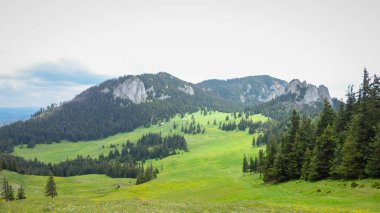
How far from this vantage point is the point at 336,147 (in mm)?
61125

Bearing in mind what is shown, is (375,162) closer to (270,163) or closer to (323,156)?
(323,156)

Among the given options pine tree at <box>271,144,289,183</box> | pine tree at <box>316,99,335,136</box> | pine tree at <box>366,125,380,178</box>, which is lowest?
pine tree at <box>271,144,289,183</box>

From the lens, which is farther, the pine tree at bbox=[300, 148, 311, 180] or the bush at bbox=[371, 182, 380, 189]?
the pine tree at bbox=[300, 148, 311, 180]

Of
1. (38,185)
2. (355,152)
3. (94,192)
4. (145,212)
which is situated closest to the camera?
(145,212)

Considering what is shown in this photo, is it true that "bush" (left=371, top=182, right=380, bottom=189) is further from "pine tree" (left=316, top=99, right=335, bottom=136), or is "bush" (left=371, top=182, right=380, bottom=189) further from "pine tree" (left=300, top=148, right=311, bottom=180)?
"pine tree" (left=316, top=99, right=335, bottom=136)

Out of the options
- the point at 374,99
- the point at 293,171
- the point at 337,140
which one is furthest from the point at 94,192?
the point at 374,99

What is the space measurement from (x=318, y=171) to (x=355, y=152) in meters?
8.76

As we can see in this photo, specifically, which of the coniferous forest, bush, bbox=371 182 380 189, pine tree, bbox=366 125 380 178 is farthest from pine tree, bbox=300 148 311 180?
bush, bbox=371 182 380 189

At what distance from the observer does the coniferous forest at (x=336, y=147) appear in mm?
53031

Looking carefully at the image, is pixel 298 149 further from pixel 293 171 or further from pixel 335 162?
pixel 335 162

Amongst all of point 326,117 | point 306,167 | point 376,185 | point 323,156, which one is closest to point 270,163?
point 306,167

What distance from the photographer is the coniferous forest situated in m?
53.0

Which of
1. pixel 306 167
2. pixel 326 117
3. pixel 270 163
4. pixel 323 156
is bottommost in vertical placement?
pixel 270 163

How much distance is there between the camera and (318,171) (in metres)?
60.4
